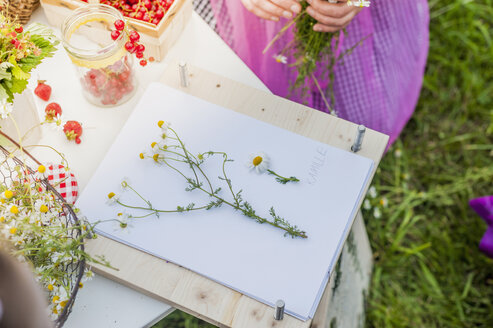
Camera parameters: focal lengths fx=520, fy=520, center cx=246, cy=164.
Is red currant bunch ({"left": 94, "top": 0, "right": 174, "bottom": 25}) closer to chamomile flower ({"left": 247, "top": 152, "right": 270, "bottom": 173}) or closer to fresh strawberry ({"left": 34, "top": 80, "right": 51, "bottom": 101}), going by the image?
fresh strawberry ({"left": 34, "top": 80, "right": 51, "bottom": 101})

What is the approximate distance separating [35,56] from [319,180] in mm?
500

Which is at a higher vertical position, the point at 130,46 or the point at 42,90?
the point at 130,46

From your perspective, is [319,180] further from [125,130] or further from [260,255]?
[125,130]

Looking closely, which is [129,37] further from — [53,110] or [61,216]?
[61,216]

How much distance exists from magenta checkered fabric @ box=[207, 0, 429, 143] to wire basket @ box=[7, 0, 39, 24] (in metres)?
0.47

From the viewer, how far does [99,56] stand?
87cm

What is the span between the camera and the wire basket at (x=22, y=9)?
1.00 m

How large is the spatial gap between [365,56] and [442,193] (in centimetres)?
62

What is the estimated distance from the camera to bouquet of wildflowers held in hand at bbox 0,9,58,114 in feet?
2.51

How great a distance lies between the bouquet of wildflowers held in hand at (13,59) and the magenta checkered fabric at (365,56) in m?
0.62

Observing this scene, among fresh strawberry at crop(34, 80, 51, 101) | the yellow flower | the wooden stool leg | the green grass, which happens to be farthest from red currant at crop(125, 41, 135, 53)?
the green grass

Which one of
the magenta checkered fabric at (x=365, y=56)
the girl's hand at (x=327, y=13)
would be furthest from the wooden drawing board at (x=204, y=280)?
the magenta checkered fabric at (x=365, y=56)

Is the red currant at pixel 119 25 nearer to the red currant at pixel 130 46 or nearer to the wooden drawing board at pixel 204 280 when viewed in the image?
the red currant at pixel 130 46

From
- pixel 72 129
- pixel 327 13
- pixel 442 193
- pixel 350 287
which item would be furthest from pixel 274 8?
pixel 442 193
